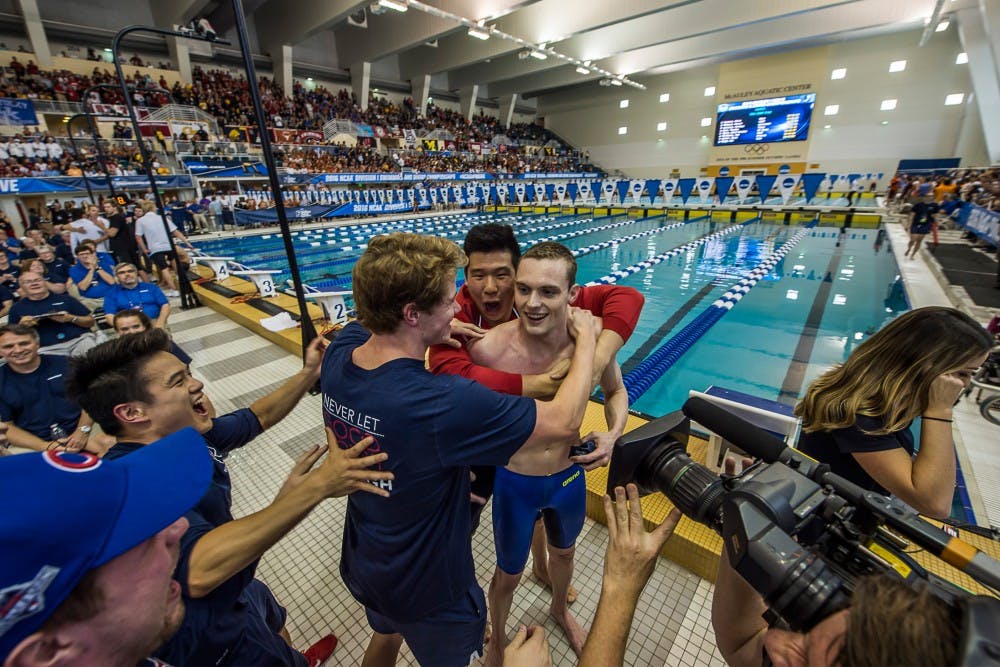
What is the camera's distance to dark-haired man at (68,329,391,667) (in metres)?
0.97

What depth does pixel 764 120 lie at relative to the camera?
25.3m

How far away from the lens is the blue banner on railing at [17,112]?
47.1 feet

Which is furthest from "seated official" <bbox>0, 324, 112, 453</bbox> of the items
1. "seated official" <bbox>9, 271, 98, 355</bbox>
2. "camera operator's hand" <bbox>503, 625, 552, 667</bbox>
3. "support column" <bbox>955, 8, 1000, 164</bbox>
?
"support column" <bbox>955, 8, 1000, 164</bbox>

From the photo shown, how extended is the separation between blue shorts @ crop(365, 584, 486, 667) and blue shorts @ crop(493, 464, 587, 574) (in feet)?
0.98

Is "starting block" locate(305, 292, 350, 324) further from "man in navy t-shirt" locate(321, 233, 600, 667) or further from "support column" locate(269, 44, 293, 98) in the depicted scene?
"support column" locate(269, 44, 293, 98)

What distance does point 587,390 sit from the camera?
1216 mm

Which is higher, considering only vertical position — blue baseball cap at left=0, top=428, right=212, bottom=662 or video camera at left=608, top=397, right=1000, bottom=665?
blue baseball cap at left=0, top=428, right=212, bottom=662

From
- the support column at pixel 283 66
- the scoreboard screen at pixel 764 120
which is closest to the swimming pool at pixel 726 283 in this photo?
the support column at pixel 283 66

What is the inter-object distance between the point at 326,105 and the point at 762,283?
2679 centimetres

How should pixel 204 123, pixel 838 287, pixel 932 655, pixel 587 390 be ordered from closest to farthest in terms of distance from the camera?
pixel 932 655, pixel 587 390, pixel 838 287, pixel 204 123

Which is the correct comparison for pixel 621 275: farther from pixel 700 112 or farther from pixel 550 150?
pixel 550 150

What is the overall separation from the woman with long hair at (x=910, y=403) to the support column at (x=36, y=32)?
27478 mm

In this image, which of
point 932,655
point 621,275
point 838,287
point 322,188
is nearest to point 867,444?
point 932,655

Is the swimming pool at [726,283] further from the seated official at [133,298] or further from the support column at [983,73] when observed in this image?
the support column at [983,73]
